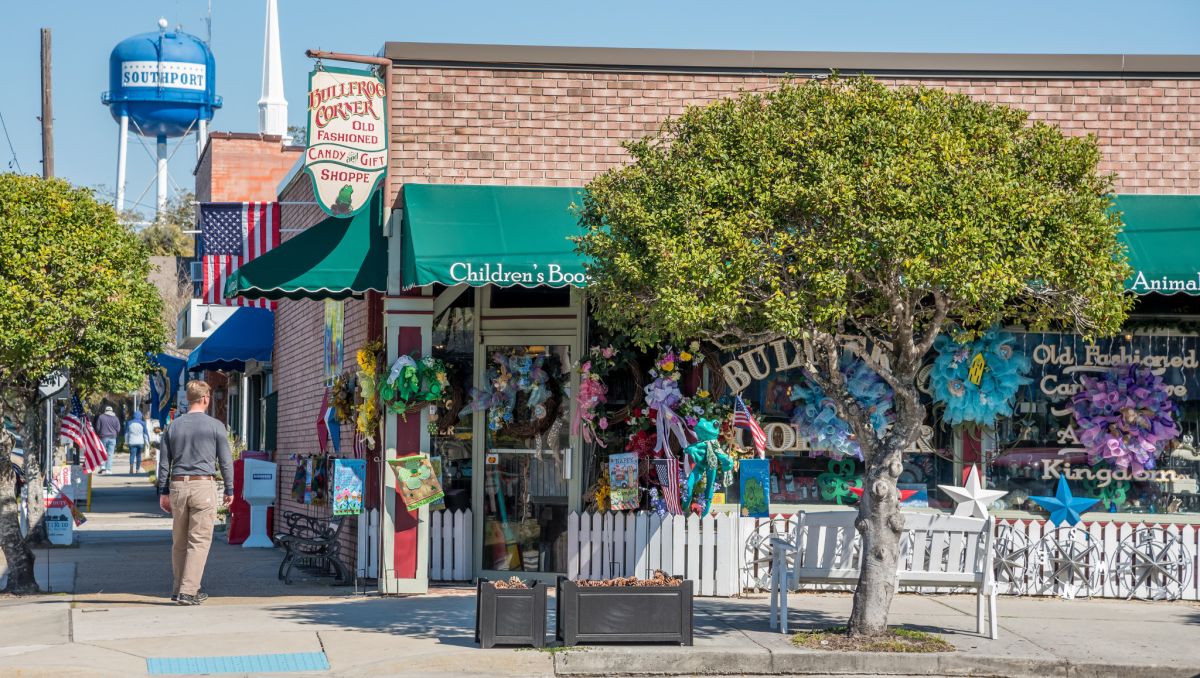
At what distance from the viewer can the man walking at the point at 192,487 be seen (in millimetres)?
11719

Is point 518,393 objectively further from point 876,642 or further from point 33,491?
point 33,491

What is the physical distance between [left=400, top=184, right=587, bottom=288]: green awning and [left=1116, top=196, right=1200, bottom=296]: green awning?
478 cm

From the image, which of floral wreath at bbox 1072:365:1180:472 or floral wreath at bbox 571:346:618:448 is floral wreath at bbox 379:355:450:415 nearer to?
floral wreath at bbox 571:346:618:448

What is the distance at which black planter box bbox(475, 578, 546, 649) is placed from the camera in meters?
9.42

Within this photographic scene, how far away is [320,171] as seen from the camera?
11.9 m

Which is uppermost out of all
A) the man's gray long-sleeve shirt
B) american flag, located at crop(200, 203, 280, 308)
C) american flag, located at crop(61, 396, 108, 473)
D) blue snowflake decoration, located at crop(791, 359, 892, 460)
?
american flag, located at crop(200, 203, 280, 308)

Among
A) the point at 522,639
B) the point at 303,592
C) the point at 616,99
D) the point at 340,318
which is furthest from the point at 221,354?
the point at 522,639

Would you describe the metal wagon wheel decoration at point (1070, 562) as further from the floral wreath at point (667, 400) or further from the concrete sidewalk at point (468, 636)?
the floral wreath at point (667, 400)

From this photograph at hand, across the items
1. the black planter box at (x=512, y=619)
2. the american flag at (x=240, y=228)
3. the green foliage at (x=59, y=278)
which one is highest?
the american flag at (x=240, y=228)

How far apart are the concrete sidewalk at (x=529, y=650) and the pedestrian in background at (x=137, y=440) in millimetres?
27457

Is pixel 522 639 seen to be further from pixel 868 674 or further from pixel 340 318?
pixel 340 318

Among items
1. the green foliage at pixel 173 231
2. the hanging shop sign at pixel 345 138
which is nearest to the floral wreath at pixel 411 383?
the hanging shop sign at pixel 345 138

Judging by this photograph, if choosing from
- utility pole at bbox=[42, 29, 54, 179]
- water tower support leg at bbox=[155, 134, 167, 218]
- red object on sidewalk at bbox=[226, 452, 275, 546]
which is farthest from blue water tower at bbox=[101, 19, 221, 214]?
red object on sidewalk at bbox=[226, 452, 275, 546]

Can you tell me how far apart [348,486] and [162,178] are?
48319 millimetres
